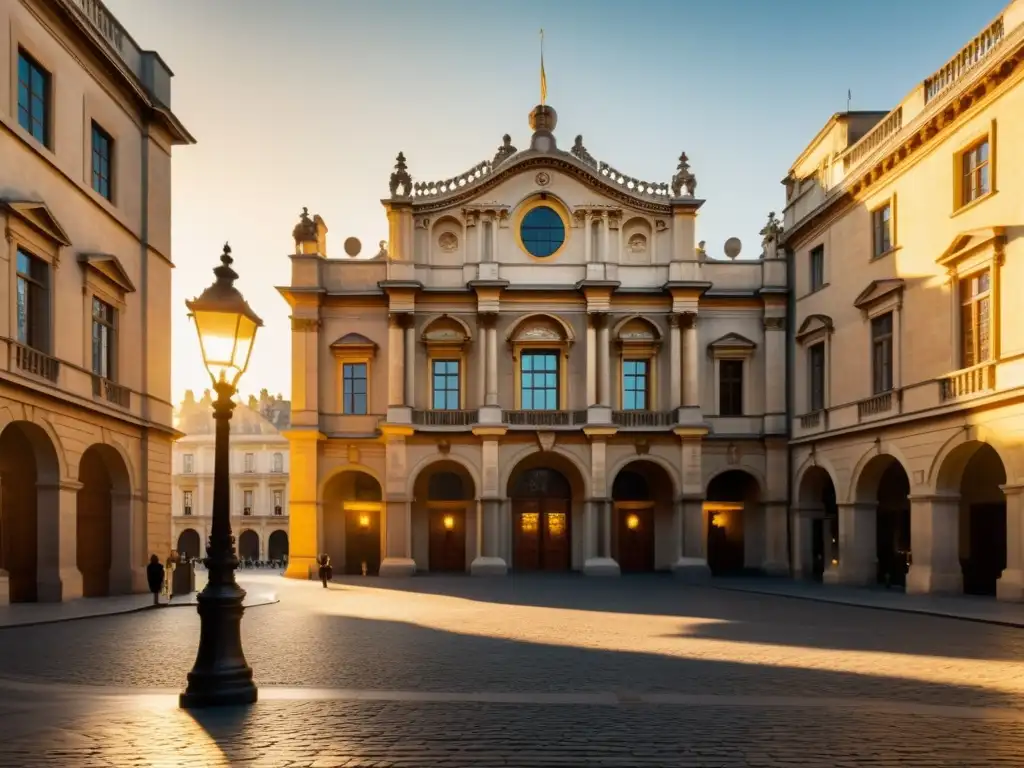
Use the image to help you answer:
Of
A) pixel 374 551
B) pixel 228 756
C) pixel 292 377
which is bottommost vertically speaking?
pixel 374 551

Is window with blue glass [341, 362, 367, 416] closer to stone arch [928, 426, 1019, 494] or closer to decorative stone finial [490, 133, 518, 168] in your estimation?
decorative stone finial [490, 133, 518, 168]

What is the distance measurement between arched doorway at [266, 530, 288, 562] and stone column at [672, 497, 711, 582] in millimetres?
49155

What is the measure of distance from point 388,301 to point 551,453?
9.41 m

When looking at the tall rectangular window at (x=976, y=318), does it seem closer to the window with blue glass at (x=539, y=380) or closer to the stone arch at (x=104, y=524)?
the window with blue glass at (x=539, y=380)

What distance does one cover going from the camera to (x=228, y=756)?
7109mm

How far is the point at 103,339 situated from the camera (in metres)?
25.0

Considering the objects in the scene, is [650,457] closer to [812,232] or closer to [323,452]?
[812,232]

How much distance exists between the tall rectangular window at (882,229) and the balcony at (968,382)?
577cm

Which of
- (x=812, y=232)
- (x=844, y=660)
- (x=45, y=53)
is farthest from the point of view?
(x=812, y=232)

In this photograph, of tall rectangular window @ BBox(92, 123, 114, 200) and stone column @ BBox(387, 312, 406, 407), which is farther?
stone column @ BBox(387, 312, 406, 407)

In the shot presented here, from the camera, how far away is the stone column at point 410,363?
37344 millimetres

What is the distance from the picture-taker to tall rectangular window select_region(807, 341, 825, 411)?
3441 centimetres

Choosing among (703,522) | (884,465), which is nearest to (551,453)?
(703,522)

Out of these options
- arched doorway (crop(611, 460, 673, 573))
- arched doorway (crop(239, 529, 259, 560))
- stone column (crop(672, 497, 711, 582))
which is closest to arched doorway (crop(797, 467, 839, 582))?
stone column (crop(672, 497, 711, 582))
